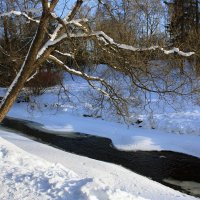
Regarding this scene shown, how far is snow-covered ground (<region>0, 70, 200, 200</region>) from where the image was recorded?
5483 mm

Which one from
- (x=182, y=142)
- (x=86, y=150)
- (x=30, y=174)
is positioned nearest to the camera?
Answer: (x=30, y=174)

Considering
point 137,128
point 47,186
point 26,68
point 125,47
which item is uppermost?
point 125,47

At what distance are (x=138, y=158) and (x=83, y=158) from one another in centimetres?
276

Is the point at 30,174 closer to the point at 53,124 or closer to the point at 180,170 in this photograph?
the point at 180,170

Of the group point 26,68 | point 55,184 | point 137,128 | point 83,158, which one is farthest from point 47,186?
point 137,128

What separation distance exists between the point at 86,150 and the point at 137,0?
8939 millimetres

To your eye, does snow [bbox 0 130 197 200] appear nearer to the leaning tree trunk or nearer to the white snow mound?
the white snow mound

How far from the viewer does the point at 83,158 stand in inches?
485

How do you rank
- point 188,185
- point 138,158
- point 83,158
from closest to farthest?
point 188,185, point 83,158, point 138,158

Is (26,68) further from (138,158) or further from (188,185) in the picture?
(138,158)

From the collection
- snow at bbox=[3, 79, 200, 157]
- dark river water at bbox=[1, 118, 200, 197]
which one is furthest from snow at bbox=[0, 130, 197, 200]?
snow at bbox=[3, 79, 200, 157]

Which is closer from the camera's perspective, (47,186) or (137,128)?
(47,186)

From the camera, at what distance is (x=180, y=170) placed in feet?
42.0

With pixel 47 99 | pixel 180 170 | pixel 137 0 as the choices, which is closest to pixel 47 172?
pixel 137 0
